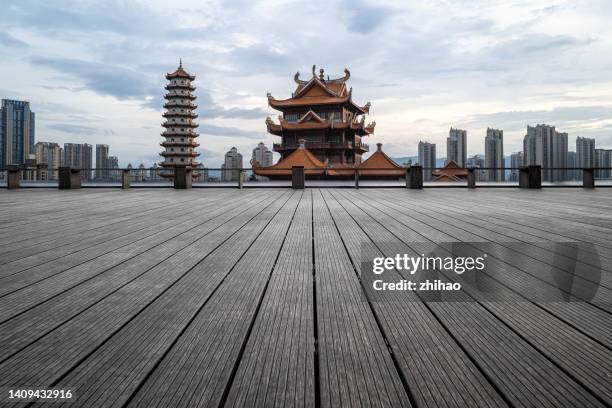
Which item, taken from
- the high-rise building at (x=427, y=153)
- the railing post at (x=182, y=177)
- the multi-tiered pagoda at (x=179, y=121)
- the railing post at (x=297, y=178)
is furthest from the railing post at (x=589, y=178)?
the high-rise building at (x=427, y=153)

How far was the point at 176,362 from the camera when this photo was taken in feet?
4.47

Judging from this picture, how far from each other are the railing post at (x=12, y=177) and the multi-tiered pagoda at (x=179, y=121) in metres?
44.2

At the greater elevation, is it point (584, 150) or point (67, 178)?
point (584, 150)

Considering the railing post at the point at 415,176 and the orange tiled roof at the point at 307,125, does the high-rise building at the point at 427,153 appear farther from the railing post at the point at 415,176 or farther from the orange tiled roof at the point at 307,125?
the railing post at the point at 415,176

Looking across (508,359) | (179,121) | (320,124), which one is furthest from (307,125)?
(508,359)

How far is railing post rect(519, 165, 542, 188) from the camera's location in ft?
46.6

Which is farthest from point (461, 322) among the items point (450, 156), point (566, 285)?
point (450, 156)

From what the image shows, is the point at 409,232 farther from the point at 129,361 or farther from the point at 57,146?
the point at 57,146

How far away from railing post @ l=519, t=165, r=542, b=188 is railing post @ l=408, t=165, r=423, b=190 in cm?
378

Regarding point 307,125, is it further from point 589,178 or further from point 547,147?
point 547,147

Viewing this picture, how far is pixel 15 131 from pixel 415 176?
12477cm

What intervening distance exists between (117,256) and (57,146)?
13994 cm

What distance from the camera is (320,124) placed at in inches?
1339

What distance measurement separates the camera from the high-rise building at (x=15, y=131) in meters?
103
